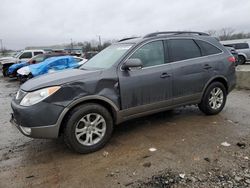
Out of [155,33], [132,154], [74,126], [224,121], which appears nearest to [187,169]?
[132,154]

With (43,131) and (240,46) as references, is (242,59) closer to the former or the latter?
(240,46)

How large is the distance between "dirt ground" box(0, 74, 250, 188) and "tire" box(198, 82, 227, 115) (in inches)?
10.0

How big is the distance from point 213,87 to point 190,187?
2.97m

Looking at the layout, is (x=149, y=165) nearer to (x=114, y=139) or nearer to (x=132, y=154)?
(x=132, y=154)

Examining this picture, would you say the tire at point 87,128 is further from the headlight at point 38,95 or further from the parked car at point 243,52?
the parked car at point 243,52

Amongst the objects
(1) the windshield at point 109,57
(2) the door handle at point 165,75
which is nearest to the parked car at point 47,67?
(1) the windshield at point 109,57

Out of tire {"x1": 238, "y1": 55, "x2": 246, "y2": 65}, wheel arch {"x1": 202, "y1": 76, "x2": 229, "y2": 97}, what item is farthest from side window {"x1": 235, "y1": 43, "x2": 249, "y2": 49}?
wheel arch {"x1": 202, "y1": 76, "x2": 229, "y2": 97}

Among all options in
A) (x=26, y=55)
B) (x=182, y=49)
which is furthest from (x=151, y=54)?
(x=26, y=55)

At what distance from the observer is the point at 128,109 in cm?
426

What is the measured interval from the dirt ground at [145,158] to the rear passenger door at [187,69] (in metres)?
0.64

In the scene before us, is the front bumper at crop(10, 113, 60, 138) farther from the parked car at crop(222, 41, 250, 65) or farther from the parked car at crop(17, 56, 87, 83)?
the parked car at crop(222, 41, 250, 65)

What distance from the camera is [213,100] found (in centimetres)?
552

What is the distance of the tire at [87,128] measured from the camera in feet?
12.3

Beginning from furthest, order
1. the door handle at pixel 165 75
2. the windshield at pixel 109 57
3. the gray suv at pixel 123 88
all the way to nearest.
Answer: the door handle at pixel 165 75, the windshield at pixel 109 57, the gray suv at pixel 123 88
